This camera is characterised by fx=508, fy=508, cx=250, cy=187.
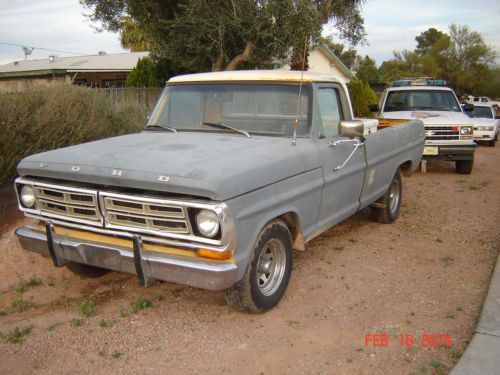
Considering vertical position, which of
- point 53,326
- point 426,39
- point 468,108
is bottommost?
point 53,326

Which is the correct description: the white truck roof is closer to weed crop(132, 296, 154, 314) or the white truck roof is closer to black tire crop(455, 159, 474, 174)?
weed crop(132, 296, 154, 314)

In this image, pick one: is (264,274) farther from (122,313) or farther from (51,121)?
(51,121)

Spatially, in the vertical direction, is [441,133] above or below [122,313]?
above

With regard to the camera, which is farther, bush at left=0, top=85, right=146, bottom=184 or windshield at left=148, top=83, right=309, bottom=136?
bush at left=0, top=85, right=146, bottom=184

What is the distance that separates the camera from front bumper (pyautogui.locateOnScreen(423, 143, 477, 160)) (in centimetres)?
1027

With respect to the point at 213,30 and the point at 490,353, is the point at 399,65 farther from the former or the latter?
the point at 490,353

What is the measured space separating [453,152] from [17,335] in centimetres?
900

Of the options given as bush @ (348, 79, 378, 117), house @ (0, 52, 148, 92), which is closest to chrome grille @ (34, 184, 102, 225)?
house @ (0, 52, 148, 92)

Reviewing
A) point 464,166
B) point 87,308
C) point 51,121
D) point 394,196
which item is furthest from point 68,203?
point 464,166

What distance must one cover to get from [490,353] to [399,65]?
47.8 metres

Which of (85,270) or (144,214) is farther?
(85,270)

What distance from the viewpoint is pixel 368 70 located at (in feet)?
144

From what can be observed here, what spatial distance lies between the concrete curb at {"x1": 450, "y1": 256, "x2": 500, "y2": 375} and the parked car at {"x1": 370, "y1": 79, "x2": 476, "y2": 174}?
18.8 ft

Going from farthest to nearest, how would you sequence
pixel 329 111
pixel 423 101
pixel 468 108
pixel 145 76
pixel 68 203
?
pixel 145 76, pixel 423 101, pixel 468 108, pixel 329 111, pixel 68 203
